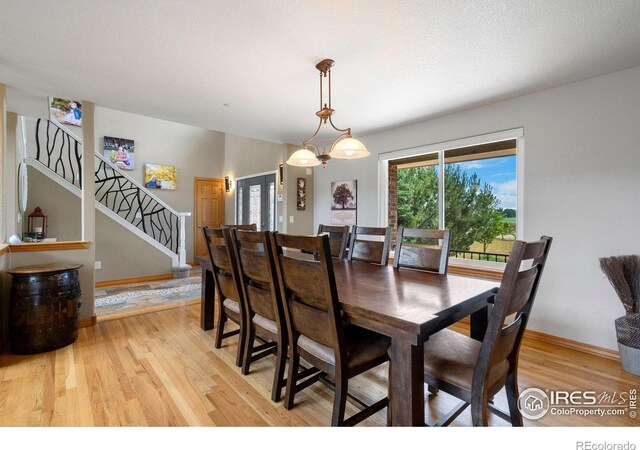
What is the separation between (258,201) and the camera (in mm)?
6250

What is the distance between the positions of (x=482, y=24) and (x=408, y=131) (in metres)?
1.97

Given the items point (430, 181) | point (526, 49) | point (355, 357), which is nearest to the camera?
point (355, 357)

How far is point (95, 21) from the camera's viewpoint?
1778 millimetres

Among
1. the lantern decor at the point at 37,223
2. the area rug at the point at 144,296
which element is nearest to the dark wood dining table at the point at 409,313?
the area rug at the point at 144,296

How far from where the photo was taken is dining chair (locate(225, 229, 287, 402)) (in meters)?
1.70

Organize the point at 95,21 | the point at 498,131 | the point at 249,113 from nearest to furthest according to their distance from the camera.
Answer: the point at 95,21 < the point at 498,131 < the point at 249,113

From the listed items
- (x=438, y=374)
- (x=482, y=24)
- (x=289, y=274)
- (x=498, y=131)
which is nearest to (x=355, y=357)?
(x=438, y=374)

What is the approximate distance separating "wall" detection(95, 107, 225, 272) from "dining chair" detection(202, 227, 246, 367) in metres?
3.41

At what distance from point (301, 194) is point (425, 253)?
280 centimetres

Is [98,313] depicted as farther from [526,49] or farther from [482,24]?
[526,49]

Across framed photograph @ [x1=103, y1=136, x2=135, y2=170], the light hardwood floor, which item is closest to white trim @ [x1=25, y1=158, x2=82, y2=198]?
framed photograph @ [x1=103, y1=136, x2=135, y2=170]

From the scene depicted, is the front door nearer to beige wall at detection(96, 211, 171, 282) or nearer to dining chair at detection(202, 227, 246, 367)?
beige wall at detection(96, 211, 171, 282)

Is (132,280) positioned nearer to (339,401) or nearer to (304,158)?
(304,158)

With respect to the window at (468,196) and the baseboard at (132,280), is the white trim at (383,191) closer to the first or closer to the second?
the window at (468,196)
